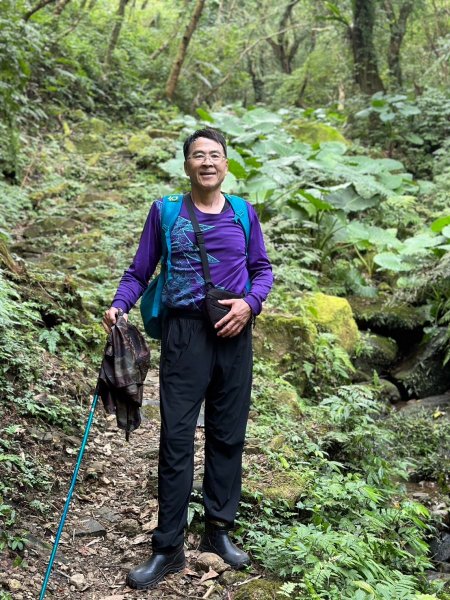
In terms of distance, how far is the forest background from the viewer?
380cm

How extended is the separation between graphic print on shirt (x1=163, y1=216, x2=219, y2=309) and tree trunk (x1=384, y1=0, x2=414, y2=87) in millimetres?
15436

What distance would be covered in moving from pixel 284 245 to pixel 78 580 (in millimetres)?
6836

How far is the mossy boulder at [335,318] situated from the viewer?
7.51 metres

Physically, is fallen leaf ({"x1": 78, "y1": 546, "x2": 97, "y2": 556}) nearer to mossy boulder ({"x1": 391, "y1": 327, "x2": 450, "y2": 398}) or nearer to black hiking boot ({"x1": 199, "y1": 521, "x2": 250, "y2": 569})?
black hiking boot ({"x1": 199, "y1": 521, "x2": 250, "y2": 569})

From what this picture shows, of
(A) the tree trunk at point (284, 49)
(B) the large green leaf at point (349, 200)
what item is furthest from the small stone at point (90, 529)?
(A) the tree trunk at point (284, 49)

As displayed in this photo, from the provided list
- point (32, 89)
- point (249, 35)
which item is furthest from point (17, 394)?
point (249, 35)

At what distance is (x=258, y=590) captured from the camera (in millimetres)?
3016

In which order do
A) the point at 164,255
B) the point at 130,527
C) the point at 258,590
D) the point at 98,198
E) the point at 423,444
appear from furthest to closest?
the point at 98,198, the point at 423,444, the point at 130,527, the point at 164,255, the point at 258,590

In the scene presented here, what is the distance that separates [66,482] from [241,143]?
9.69 metres

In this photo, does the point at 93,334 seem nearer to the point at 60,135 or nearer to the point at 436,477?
the point at 436,477

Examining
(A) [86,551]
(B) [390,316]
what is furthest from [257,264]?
(B) [390,316]

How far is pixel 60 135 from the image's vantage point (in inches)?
521

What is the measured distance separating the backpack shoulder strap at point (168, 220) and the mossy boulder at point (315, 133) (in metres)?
11.8

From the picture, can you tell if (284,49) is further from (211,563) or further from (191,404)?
(211,563)
